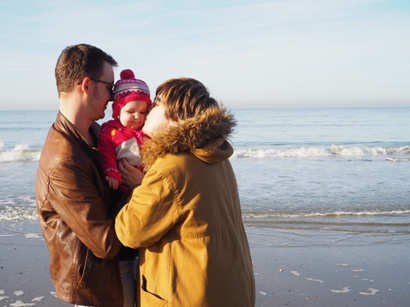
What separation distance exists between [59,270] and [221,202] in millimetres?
960

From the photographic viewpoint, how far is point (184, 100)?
6.72ft

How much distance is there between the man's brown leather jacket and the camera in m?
2.11

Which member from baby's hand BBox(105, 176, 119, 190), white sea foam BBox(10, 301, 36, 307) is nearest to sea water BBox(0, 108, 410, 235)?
baby's hand BBox(105, 176, 119, 190)

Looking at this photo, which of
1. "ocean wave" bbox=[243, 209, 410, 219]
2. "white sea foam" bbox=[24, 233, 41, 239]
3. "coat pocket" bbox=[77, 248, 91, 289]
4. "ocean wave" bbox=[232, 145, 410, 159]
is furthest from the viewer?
"ocean wave" bbox=[232, 145, 410, 159]

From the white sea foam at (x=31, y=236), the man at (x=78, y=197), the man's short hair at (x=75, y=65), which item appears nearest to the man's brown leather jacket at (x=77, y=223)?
the man at (x=78, y=197)

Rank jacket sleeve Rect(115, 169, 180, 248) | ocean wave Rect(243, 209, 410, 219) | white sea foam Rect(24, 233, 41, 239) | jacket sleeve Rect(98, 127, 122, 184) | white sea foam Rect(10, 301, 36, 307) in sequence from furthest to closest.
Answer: ocean wave Rect(243, 209, 410, 219)
white sea foam Rect(24, 233, 41, 239)
white sea foam Rect(10, 301, 36, 307)
jacket sleeve Rect(98, 127, 122, 184)
jacket sleeve Rect(115, 169, 180, 248)

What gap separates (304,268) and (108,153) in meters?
3.72

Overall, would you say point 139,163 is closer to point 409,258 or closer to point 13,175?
point 409,258

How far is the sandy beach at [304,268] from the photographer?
4637 millimetres

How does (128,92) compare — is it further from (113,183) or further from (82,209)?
(82,209)

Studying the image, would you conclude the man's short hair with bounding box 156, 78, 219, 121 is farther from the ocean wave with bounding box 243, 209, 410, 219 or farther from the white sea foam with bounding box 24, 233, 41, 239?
the ocean wave with bounding box 243, 209, 410, 219

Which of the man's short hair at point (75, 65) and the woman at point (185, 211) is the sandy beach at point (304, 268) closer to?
the woman at point (185, 211)

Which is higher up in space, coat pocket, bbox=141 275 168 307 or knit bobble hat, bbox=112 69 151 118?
knit bobble hat, bbox=112 69 151 118

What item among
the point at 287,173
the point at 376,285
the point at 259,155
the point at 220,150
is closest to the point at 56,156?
the point at 220,150
